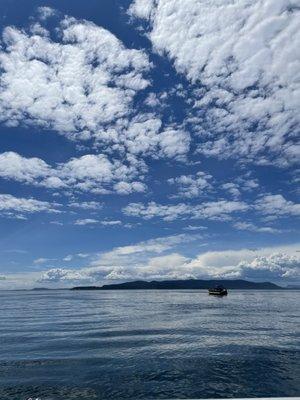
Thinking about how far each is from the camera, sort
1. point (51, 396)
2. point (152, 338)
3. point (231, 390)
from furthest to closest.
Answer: point (152, 338) < point (231, 390) < point (51, 396)

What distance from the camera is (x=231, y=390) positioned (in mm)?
28422

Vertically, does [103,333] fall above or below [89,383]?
above

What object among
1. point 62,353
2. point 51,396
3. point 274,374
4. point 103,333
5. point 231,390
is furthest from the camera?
point 103,333

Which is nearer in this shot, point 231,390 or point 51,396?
point 51,396

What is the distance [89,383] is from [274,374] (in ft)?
52.0

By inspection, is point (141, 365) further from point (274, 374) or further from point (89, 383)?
point (274, 374)

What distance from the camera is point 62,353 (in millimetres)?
40875

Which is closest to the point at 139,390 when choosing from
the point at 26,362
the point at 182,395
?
the point at 182,395

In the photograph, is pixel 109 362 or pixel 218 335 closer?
pixel 109 362

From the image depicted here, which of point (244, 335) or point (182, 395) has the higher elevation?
point (244, 335)

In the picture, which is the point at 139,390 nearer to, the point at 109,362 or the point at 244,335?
the point at 109,362

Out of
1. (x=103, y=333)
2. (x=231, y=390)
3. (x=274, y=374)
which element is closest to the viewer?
(x=231, y=390)

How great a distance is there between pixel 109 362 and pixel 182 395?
1185cm

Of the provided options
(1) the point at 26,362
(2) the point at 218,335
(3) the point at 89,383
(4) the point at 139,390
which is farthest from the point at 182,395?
(2) the point at 218,335
